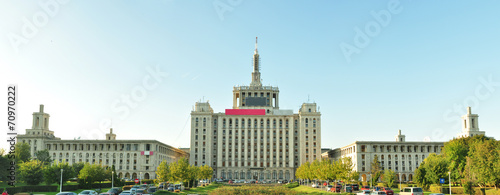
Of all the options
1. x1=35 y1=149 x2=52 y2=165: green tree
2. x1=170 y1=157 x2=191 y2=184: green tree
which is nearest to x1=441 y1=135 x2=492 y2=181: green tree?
x1=170 y1=157 x2=191 y2=184: green tree

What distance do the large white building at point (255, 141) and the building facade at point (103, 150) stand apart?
85.4 feet

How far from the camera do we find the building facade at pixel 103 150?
15150cm

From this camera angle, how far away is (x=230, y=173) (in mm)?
184375

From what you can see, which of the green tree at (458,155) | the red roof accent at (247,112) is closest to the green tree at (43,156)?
the red roof accent at (247,112)

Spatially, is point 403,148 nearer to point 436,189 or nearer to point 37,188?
point 436,189

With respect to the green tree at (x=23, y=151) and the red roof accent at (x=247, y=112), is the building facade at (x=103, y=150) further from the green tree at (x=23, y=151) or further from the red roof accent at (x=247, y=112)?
the red roof accent at (x=247, y=112)

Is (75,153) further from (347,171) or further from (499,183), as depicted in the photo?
(499,183)

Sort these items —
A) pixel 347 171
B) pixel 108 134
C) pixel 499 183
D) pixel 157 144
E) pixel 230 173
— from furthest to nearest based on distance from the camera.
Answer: pixel 230 173, pixel 108 134, pixel 157 144, pixel 347 171, pixel 499 183

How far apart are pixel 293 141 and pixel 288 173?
13.3m

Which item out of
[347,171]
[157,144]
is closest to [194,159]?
[157,144]

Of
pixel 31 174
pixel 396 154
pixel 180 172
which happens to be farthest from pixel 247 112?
pixel 31 174

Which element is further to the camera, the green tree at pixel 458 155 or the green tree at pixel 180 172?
the green tree at pixel 458 155

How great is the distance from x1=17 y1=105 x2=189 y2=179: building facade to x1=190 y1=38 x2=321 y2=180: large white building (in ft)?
85.4

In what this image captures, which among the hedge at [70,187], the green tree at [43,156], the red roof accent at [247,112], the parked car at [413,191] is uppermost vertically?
the red roof accent at [247,112]
